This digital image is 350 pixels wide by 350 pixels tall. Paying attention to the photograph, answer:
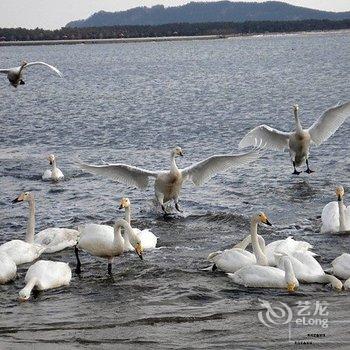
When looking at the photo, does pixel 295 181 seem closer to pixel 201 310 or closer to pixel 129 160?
pixel 129 160

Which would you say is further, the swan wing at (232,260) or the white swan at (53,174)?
the white swan at (53,174)

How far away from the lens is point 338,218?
14820 mm

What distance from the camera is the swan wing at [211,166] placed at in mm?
A: 17297

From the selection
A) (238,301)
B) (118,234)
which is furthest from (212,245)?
(238,301)

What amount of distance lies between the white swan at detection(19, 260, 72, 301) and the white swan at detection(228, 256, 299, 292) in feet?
7.59

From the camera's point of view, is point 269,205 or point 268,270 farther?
point 269,205

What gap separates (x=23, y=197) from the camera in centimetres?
1503

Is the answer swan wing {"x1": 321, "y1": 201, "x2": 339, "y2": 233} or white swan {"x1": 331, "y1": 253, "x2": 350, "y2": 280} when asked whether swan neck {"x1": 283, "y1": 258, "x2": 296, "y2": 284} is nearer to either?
white swan {"x1": 331, "y1": 253, "x2": 350, "y2": 280}

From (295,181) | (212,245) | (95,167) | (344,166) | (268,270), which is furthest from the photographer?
(344,166)

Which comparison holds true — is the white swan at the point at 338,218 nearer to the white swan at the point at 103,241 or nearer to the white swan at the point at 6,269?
the white swan at the point at 103,241

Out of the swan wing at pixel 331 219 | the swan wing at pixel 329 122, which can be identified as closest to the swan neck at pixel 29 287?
the swan wing at pixel 331 219

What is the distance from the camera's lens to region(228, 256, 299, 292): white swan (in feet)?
37.4

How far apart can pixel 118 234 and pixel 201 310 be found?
2.10 metres

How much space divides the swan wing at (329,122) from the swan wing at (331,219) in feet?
18.8
